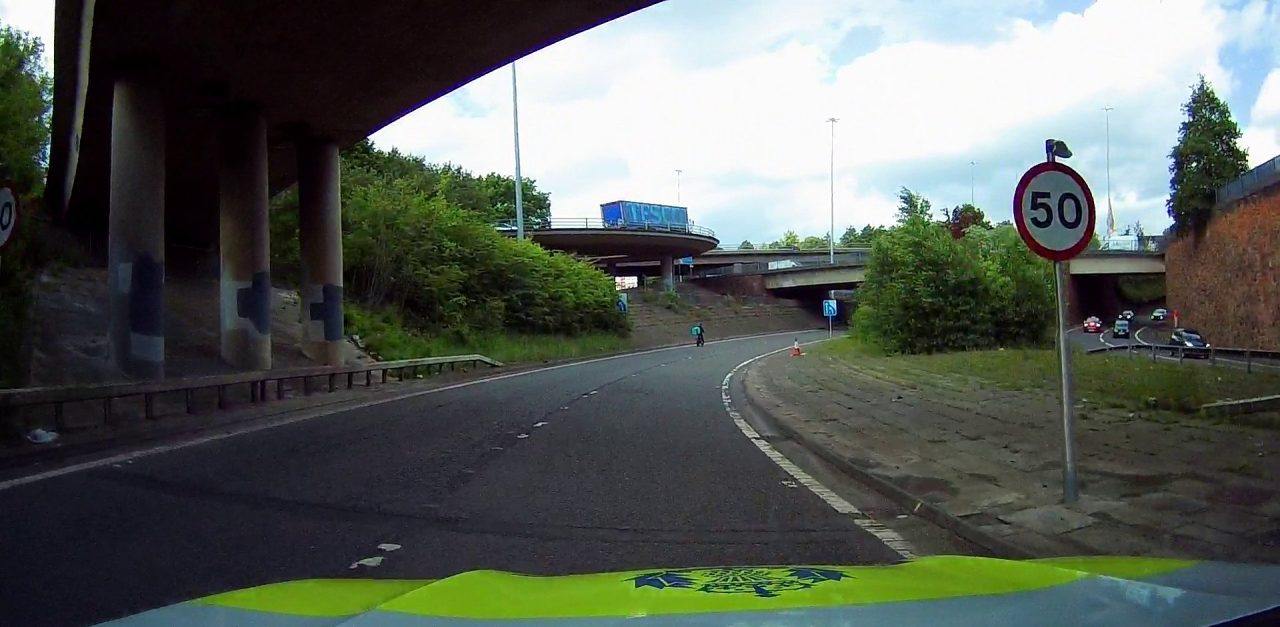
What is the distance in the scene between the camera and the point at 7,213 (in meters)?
9.73

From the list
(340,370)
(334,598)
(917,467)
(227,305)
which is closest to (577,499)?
(917,467)

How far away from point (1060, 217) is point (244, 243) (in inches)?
751

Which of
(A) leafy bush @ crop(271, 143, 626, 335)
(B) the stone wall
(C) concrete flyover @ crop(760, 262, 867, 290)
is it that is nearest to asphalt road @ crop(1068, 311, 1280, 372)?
(B) the stone wall

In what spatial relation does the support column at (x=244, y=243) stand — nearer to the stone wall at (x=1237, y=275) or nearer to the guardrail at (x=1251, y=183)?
the stone wall at (x=1237, y=275)

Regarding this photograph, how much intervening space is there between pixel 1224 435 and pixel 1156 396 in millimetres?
3011

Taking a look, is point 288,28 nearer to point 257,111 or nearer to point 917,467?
point 257,111

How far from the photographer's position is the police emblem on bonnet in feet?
10.0

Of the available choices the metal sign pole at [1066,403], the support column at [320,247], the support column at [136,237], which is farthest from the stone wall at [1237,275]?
the support column at [136,237]

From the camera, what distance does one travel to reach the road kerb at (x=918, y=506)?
548 centimetres

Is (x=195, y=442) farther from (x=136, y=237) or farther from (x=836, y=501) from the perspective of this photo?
(x=836, y=501)

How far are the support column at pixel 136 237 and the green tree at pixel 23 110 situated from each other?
28.7 ft

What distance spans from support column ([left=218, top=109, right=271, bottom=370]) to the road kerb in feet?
47.6

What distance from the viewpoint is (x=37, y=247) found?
23703 millimetres

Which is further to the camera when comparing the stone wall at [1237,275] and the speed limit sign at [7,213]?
the stone wall at [1237,275]
